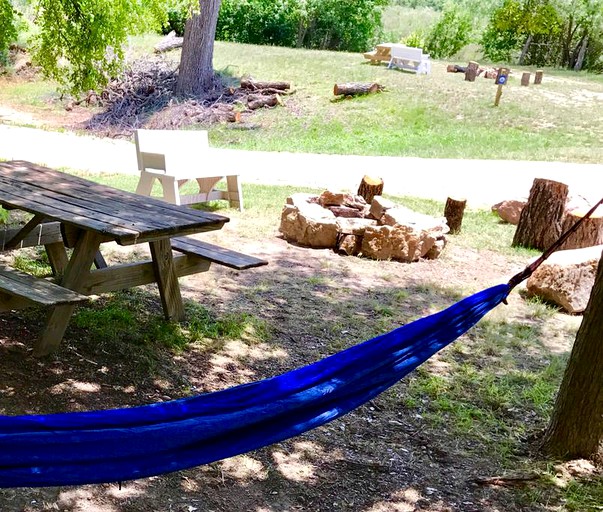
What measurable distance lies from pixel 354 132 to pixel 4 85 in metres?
9.28

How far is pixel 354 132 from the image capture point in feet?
45.1

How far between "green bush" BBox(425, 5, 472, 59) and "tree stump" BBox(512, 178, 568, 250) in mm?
20579

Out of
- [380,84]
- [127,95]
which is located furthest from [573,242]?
[127,95]


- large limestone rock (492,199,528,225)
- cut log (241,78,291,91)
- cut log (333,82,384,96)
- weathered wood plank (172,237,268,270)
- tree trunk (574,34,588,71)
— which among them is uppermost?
tree trunk (574,34,588,71)

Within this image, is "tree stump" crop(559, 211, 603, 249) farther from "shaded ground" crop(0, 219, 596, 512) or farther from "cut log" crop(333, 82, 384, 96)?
"cut log" crop(333, 82, 384, 96)

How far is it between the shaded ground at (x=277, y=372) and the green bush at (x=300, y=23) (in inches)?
779

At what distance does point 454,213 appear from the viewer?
7.18m

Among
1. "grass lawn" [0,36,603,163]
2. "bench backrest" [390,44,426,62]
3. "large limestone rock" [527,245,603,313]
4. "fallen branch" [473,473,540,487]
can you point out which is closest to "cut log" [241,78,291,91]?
"grass lawn" [0,36,603,163]

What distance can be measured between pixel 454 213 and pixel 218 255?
353 cm

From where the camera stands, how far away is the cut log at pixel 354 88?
15.5 m

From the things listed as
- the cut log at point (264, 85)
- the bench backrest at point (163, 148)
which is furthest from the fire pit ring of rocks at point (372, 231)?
the cut log at point (264, 85)

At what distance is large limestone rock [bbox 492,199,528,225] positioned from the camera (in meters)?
7.85

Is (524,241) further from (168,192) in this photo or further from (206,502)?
(206,502)

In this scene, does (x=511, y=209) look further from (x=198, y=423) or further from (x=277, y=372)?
(x=198, y=423)
